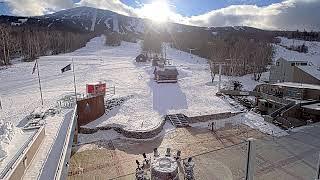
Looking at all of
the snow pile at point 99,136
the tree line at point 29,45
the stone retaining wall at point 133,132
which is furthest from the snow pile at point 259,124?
the tree line at point 29,45

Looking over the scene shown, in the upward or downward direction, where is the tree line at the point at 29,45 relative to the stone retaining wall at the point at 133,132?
upward

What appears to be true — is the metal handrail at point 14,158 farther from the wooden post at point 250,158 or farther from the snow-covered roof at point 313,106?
the snow-covered roof at point 313,106

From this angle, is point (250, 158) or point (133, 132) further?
point (133, 132)

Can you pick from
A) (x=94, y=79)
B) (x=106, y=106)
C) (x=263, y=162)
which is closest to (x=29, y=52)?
Answer: (x=94, y=79)

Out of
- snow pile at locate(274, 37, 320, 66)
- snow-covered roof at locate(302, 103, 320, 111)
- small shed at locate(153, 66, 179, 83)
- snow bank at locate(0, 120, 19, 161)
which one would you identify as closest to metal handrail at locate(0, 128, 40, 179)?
snow bank at locate(0, 120, 19, 161)

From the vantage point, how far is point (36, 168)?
10992mm

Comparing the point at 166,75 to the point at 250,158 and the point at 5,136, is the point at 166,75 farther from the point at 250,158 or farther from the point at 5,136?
the point at 250,158

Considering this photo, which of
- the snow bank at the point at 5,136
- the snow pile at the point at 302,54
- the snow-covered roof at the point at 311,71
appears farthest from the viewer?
the snow pile at the point at 302,54

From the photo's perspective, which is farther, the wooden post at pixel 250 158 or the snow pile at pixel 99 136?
the snow pile at pixel 99 136

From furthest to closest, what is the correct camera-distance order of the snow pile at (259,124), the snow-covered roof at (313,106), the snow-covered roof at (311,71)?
the snow-covered roof at (311,71), the snow-covered roof at (313,106), the snow pile at (259,124)

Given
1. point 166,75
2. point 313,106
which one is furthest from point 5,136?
point 166,75

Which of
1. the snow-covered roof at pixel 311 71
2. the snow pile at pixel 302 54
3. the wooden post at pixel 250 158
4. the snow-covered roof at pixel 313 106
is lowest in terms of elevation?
the snow-covered roof at pixel 313 106

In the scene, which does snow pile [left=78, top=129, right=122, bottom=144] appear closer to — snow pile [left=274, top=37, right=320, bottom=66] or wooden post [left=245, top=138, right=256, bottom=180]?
wooden post [left=245, top=138, right=256, bottom=180]

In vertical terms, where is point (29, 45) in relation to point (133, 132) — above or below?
above
